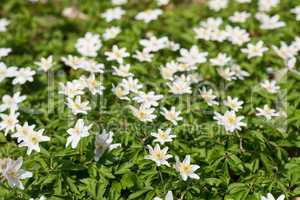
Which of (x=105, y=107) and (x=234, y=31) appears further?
(x=234, y=31)

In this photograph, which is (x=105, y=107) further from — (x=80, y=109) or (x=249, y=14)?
(x=249, y=14)

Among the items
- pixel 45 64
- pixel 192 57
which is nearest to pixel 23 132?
pixel 45 64

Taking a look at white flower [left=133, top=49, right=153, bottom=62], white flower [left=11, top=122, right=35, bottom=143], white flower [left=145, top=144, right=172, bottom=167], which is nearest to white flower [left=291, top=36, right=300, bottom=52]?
white flower [left=133, top=49, right=153, bottom=62]

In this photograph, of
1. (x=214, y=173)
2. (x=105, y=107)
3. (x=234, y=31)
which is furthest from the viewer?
(x=234, y=31)

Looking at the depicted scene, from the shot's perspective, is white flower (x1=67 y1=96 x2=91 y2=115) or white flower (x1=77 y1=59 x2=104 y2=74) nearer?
white flower (x1=67 y1=96 x2=91 y2=115)

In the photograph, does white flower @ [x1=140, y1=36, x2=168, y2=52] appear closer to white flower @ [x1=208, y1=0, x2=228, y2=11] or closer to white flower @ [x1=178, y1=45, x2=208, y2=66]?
white flower @ [x1=178, y1=45, x2=208, y2=66]

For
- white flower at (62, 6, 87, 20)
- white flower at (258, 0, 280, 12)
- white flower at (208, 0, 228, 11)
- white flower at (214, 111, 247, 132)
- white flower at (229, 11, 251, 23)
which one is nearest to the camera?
white flower at (214, 111, 247, 132)

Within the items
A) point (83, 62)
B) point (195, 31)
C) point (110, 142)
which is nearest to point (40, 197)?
point (110, 142)
